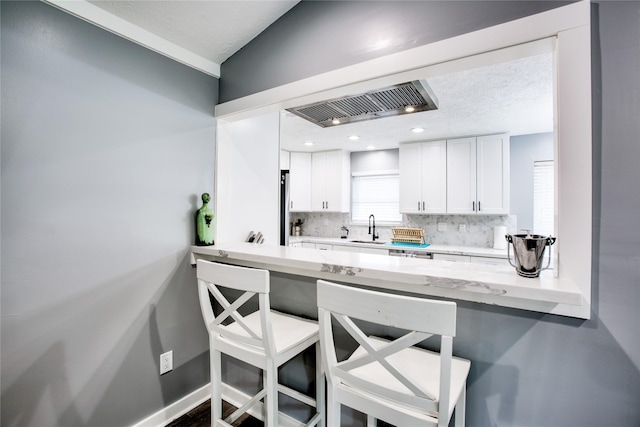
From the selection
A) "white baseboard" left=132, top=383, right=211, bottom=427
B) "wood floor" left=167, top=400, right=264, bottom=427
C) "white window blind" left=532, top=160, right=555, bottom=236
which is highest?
"white window blind" left=532, top=160, right=555, bottom=236

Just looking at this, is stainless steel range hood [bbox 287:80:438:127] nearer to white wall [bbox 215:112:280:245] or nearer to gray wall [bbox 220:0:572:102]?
gray wall [bbox 220:0:572:102]

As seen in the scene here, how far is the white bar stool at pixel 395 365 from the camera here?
804mm

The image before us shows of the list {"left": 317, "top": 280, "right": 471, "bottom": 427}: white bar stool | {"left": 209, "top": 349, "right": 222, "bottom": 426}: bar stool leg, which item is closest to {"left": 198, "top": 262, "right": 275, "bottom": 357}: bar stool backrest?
{"left": 209, "top": 349, "right": 222, "bottom": 426}: bar stool leg

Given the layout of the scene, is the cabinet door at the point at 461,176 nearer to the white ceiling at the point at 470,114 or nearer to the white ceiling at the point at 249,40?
the white ceiling at the point at 470,114

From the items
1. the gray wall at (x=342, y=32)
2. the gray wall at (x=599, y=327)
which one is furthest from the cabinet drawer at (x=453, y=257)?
the gray wall at (x=342, y=32)

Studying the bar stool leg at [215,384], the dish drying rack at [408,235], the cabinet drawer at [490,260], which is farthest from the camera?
the dish drying rack at [408,235]

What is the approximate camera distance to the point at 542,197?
3545 millimetres

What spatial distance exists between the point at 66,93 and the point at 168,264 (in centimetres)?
106

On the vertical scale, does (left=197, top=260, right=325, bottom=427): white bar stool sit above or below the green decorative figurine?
below

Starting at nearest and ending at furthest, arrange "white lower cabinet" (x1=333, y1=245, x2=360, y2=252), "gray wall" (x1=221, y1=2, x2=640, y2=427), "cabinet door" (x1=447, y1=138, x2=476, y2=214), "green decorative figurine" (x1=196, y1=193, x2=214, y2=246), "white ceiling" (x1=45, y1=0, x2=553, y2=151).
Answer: "gray wall" (x1=221, y1=2, x2=640, y2=427), "white ceiling" (x1=45, y1=0, x2=553, y2=151), "green decorative figurine" (x1=196, y1=193, x2=214, y2=246), "cabinet door" (x1=447, y1=138, x2=476, y2=214), "white lower cabinet" (x1=333, y1=245, x2=360, y2=252)

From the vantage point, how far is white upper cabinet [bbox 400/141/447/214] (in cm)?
382

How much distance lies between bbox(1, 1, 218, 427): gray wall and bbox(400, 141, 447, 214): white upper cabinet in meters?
2.94

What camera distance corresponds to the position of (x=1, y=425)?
4.08 ft

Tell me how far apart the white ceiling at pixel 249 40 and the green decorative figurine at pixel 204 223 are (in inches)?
37.7
